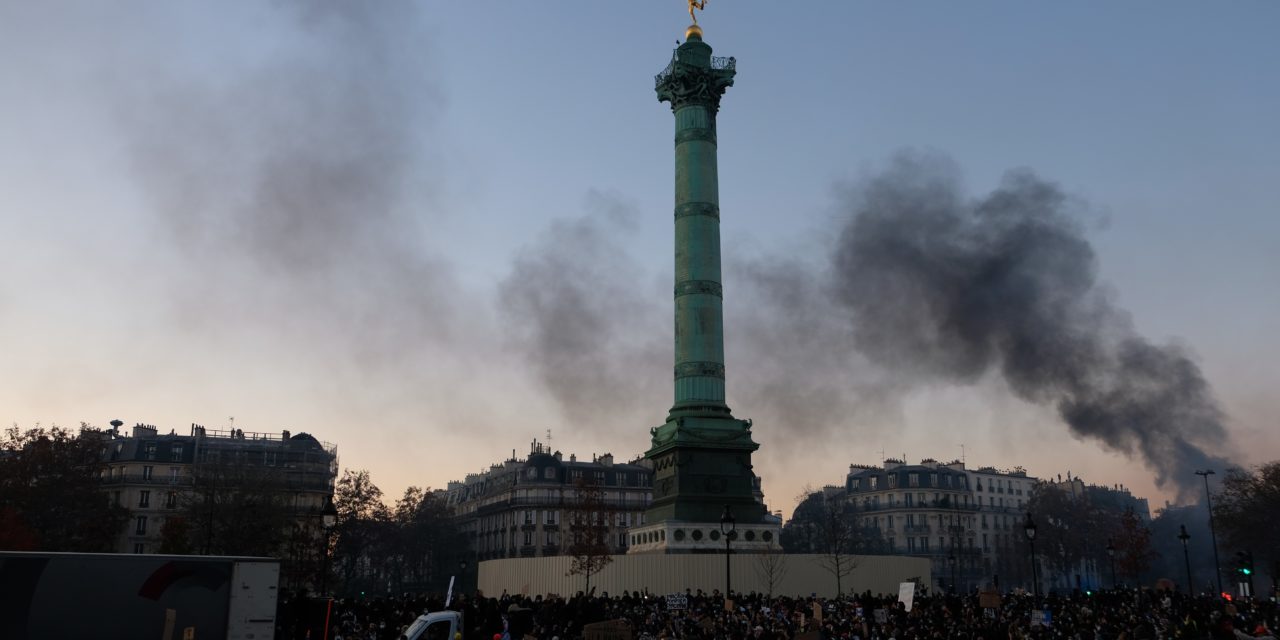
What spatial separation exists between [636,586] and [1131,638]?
95.8ft

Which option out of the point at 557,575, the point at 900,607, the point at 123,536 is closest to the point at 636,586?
the point at 557,575

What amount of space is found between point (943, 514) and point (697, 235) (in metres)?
68.5

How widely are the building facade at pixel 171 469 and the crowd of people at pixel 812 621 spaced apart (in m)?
52.8

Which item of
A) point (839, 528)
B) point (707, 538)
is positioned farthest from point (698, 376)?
point (839, 528)

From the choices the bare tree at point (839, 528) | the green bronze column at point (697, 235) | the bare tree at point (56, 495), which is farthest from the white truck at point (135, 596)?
the bare tree at point (839, 528)

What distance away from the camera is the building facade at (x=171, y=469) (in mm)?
80500

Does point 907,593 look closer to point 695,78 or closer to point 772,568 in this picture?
point 772,568

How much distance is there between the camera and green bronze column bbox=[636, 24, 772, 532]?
165 ft

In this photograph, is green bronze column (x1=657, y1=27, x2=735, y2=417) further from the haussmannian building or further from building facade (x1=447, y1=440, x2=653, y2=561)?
the haussmannian building

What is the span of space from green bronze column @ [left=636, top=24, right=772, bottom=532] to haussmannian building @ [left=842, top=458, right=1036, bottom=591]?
60.3m

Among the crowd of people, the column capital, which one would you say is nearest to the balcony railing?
the column capital

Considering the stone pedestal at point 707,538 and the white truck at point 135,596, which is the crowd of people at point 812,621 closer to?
the white truck at point 135,596

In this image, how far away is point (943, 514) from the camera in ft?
357

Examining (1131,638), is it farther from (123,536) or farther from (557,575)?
(123,536)
